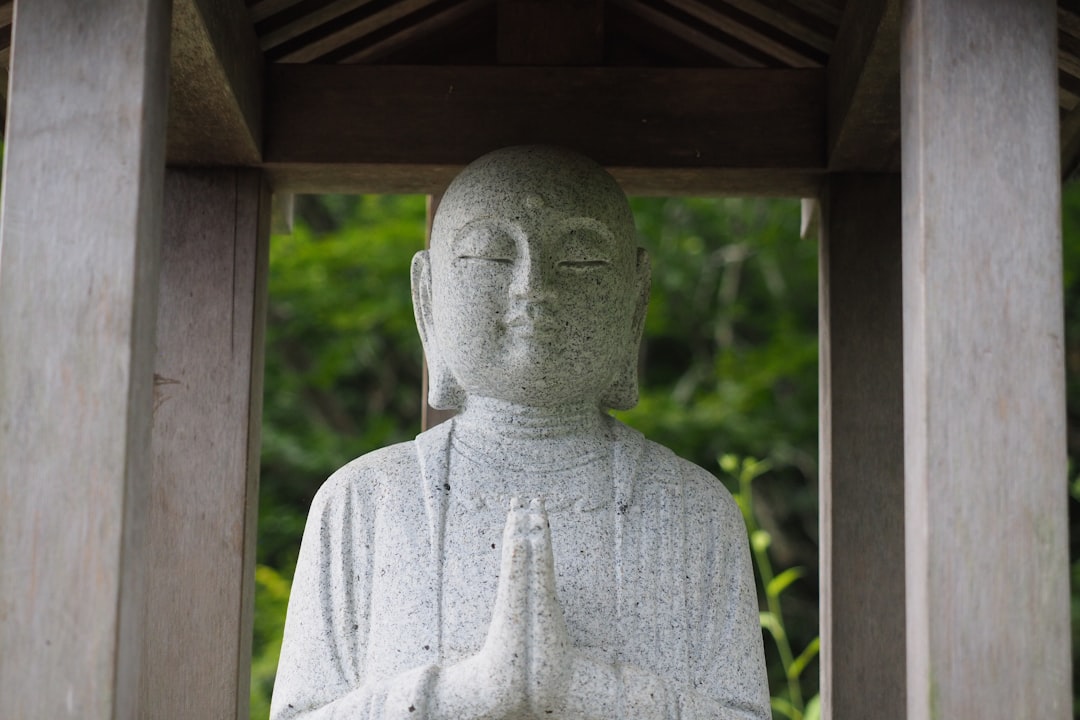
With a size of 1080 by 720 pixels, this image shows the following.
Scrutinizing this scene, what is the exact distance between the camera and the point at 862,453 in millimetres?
4578

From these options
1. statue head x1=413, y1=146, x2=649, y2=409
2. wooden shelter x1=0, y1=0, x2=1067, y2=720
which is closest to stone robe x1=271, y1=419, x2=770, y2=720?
statue head x1=413, y1=146, x2=649, y2=409

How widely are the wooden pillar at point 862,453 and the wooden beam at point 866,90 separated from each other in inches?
6.7

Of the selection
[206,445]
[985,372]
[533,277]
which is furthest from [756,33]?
[206,445]

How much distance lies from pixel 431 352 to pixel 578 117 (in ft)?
2.95

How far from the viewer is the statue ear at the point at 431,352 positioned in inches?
161

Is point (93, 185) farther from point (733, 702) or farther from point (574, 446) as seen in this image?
point (733, 702)

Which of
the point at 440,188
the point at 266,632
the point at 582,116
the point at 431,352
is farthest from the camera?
the point at 266,632

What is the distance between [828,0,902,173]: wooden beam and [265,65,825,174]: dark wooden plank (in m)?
0.12

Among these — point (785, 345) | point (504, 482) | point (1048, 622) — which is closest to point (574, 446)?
point (504, 482)

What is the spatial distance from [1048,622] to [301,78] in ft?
9.17

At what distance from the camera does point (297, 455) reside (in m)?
10.4

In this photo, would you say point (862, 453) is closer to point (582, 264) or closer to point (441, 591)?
point (582, 264)

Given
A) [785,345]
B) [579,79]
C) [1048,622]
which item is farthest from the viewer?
[785,345]

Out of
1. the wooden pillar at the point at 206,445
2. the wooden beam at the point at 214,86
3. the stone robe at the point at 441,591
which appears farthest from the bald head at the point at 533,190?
the wooden pillar at the point at 206,445
